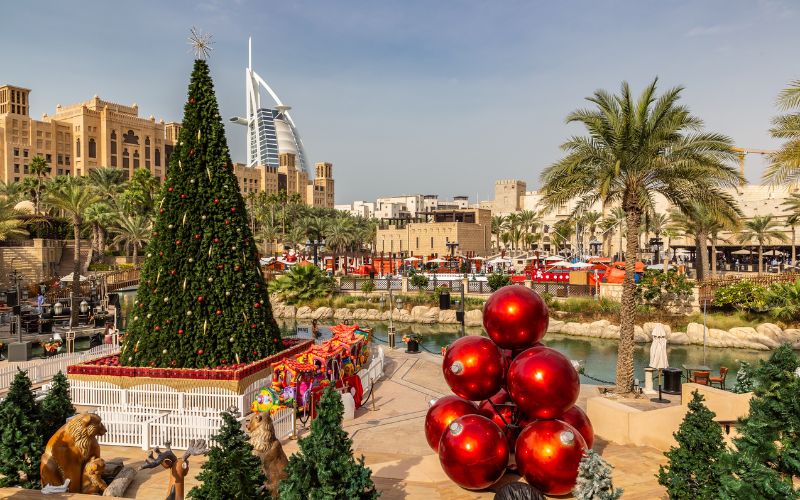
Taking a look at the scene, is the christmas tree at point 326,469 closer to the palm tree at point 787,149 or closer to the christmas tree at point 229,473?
the christmas tree at point 229,473

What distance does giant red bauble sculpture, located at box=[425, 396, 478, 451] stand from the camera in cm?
938

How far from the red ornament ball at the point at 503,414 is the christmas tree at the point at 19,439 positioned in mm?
7215

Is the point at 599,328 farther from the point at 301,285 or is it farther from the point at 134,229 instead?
the point at 134,229

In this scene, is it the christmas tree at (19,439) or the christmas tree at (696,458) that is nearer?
the christmas tree at (696,458)

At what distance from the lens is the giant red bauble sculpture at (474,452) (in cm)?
829

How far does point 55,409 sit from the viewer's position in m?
9.75

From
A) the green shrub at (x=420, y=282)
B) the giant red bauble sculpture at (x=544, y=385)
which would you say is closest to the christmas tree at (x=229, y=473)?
the giant red bauble sculpture at (x=544, y=385)

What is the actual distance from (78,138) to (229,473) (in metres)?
118

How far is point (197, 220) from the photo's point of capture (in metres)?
14.1

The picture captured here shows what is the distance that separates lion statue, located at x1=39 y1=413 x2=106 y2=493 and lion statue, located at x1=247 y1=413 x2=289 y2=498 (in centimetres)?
251

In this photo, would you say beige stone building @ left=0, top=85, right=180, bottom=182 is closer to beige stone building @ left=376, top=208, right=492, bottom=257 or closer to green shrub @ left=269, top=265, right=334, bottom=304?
beige stone building @ left=376, top=208, right=492, bottom=257

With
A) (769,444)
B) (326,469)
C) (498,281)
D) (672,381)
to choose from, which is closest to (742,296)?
(498,281)

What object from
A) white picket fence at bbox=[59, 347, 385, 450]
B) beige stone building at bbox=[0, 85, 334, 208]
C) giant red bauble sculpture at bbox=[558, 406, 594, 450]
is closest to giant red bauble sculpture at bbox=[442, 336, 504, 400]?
giant red bauble sculpture at bbox=[558, 406, 594, 450]

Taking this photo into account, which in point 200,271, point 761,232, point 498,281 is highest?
point 761,232
